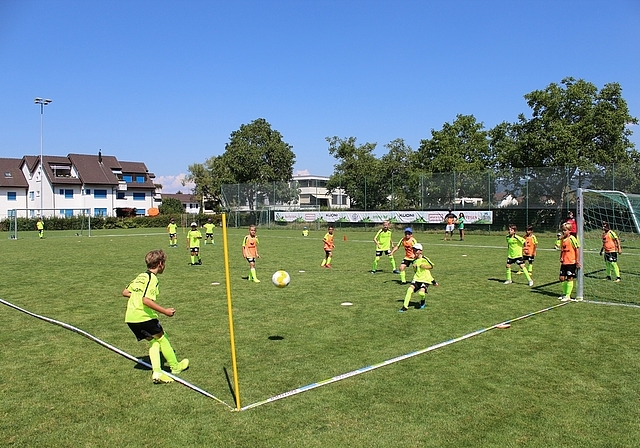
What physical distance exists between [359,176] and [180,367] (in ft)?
171

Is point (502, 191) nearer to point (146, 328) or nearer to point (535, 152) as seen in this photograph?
point (535, 152)

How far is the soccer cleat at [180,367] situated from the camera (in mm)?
Result: 7227

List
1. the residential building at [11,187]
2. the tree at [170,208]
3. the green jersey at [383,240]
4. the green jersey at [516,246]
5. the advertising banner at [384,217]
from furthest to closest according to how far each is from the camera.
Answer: the tree at [170,208] → the residential building at [11,187] → the advertising banner at [384,217] → the green jersey at [383,240] → the green jersey at [516,246]

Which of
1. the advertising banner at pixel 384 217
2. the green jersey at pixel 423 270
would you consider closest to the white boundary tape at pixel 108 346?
the green jersey at pixel 423 270

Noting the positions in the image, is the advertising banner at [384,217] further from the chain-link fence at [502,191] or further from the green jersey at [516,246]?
the green jersey at [516,246]

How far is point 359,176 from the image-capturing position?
58.5 metres

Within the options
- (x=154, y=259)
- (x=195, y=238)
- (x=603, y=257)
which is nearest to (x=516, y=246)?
(x=603, y=257)

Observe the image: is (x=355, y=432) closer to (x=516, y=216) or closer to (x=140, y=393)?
(x=140, y=393)

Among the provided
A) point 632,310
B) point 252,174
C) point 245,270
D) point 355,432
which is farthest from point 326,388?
point 252,174

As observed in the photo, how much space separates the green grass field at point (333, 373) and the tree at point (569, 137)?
2610 cm

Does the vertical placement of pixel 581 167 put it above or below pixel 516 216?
above

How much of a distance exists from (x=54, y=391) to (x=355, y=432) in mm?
3932

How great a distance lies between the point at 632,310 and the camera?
11.3 m

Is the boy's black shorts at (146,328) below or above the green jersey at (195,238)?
below
